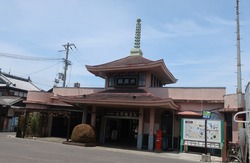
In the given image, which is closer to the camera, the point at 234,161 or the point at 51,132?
the point at 234,161

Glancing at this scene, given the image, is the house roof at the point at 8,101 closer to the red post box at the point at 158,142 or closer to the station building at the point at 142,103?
the station building at the point at 142,103

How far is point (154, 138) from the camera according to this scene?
19406mm

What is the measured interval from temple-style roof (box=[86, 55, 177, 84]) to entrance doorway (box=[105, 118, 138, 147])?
177 inches

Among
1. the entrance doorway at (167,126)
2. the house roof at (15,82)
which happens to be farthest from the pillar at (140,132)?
the house roof at (15,82)

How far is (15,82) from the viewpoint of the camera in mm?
38250

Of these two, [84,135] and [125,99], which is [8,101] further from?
[125,99]

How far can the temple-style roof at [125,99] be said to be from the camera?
57.3ft

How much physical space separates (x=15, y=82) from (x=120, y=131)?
21152 mm

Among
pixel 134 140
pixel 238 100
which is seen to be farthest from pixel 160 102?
pixel 134 140

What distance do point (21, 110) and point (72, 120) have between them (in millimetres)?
9805

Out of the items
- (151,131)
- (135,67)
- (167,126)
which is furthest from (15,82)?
(167,126)

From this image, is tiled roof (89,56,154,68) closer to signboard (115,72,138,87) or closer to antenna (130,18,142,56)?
signboard (115,72,138,87)

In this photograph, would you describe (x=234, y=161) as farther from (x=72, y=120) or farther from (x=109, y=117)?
(x=72, y=120)

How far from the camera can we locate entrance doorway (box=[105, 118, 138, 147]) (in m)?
23.4
